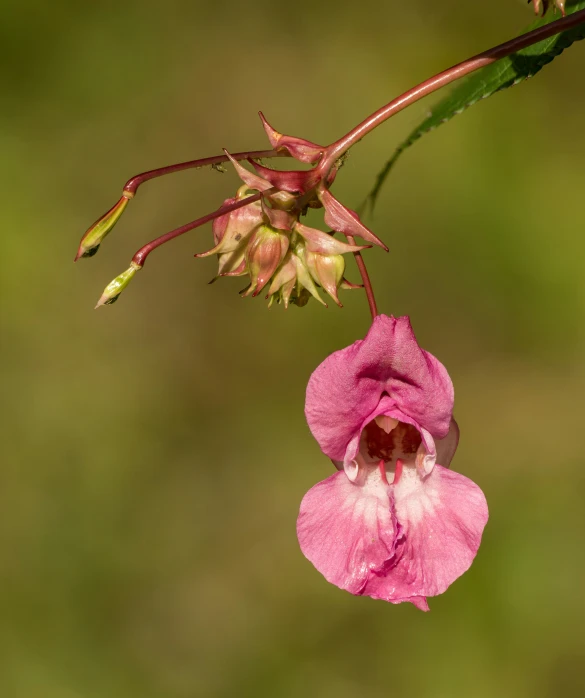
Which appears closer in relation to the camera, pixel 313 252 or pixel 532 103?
pixel 313 252

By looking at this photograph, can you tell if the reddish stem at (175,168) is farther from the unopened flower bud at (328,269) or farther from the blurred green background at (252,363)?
the blurred green background at (252,363)

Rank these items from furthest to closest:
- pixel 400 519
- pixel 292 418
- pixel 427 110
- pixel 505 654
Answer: pixel 292 418 → pixel 505 654 → pixel 427 110 → pixel 400 519

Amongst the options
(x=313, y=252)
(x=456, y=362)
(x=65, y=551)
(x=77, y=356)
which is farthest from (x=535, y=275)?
(x=313, y=252)

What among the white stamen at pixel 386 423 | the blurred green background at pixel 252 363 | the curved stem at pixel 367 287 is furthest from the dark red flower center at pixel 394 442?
the blurred green background at pixel 252 363

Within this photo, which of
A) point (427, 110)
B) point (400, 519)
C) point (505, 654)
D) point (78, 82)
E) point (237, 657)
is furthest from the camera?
point (78, 82)

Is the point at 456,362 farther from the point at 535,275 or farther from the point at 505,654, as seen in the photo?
the point at 505,654

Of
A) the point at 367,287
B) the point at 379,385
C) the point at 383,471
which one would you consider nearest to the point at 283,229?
the point at 367,287

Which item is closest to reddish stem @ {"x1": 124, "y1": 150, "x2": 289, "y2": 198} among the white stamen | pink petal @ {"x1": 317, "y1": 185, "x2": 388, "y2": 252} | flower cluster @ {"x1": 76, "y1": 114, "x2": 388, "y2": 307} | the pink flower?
flower cluster @ {"x1": 76, "y1": 114, "x2": 388, "y2": 307}
